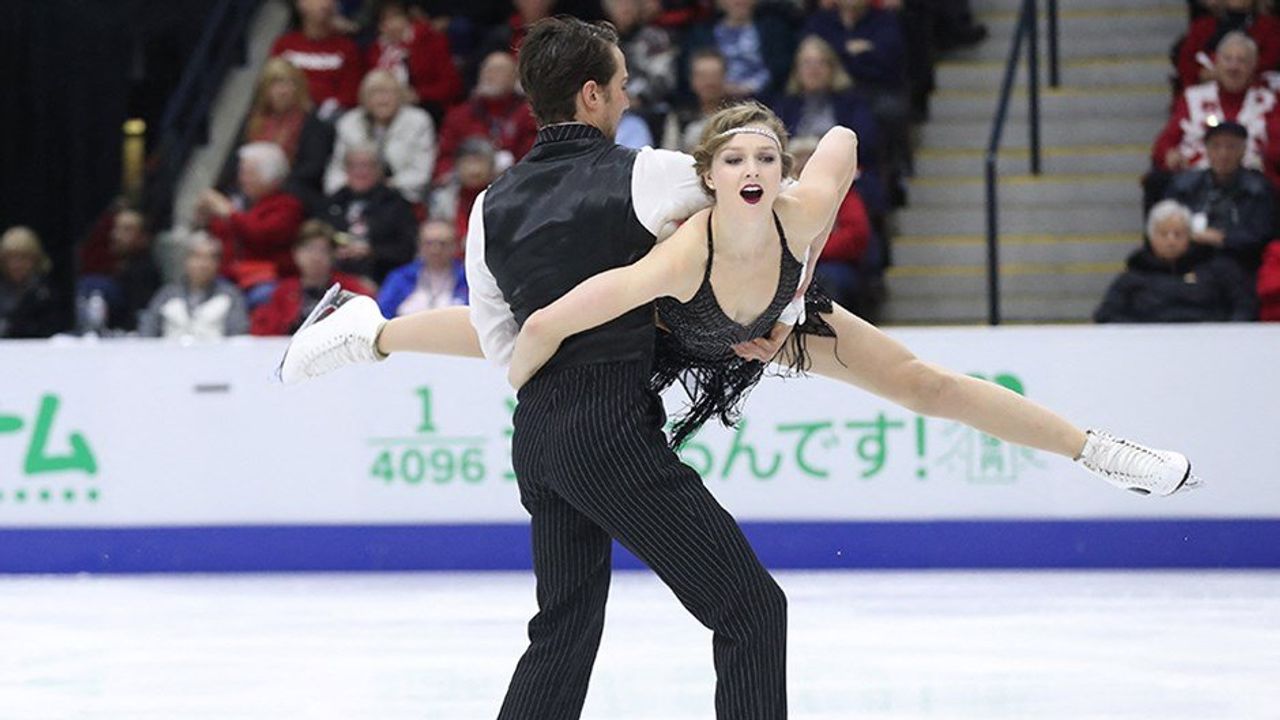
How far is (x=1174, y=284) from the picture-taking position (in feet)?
25.9

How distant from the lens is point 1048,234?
9.30 m

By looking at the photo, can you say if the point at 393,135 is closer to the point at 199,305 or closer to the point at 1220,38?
the point at 199,305

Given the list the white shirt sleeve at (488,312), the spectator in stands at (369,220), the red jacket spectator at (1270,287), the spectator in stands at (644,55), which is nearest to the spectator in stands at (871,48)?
the spectator in stands at (644,55)

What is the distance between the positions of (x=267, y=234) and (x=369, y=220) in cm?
53

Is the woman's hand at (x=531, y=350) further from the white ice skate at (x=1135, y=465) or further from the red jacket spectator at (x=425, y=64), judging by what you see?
the red jacket spectator at (x=425, y=64)

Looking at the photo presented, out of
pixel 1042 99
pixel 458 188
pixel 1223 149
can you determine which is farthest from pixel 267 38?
pixel 1223 149

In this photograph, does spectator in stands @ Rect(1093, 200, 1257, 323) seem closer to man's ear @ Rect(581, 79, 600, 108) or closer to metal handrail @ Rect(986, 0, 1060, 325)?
metal handrail @ Rect(986, 0, 1060, 325)

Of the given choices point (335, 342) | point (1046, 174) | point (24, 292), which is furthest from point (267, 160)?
point (335, 342)

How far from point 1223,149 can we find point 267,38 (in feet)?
18.0

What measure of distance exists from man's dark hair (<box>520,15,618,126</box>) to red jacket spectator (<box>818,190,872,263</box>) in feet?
16.7

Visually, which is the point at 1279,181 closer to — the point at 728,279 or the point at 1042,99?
the point at 1042,99

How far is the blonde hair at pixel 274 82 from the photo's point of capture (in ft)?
31.8

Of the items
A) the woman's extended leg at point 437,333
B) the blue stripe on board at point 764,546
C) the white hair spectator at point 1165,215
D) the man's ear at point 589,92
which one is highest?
the man's ear at point 589,92

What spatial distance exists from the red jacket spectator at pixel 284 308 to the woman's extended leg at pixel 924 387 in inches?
197
